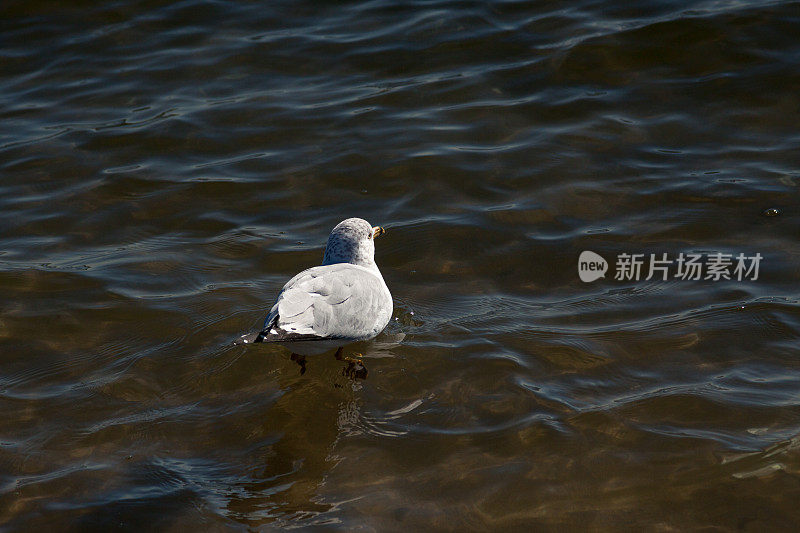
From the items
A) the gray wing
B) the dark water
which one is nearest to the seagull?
the gray wing

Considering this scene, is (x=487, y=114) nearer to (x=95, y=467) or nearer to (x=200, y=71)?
(x=200, y=71)

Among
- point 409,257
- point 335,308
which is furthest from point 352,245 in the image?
point 335,308

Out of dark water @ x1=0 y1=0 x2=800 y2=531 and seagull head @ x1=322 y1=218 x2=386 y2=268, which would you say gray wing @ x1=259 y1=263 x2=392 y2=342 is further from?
dark water @ x1=0 y1=0 x2=800 y2=531

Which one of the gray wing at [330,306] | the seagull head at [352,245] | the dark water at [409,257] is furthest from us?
the seagull head at [352,245]

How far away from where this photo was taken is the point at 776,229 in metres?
6.44

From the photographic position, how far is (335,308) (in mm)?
5020

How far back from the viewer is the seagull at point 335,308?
466cm

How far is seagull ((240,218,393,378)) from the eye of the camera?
4.66 meters

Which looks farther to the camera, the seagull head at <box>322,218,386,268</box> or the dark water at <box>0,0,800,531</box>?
the seagull head at <box>322,218,386,268</box>

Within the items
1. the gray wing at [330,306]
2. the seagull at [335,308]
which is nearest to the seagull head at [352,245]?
the seagull at [335,308]

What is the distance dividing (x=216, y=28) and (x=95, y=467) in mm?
7201

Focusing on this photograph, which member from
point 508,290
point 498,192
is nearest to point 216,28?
point 498,192

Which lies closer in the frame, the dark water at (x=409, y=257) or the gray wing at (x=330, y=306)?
the dark water at (x=409, y=257)

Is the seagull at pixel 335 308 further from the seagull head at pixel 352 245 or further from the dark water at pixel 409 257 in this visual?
the dark water at pixel 409 257
